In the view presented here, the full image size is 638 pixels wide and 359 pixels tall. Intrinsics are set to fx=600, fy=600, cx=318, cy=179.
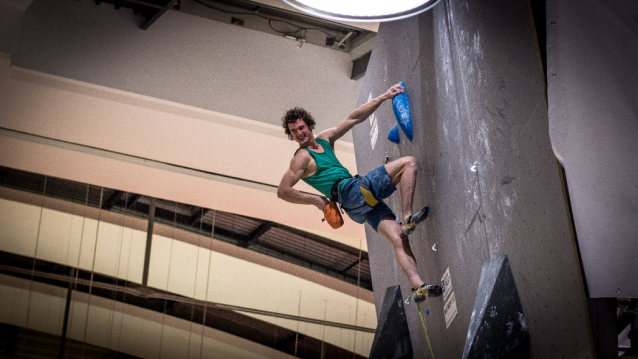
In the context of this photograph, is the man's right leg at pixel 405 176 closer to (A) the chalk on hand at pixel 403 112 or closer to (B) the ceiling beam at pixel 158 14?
(A) the chalk on hand at pixel 403 112

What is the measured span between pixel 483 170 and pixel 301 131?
138 centimetres

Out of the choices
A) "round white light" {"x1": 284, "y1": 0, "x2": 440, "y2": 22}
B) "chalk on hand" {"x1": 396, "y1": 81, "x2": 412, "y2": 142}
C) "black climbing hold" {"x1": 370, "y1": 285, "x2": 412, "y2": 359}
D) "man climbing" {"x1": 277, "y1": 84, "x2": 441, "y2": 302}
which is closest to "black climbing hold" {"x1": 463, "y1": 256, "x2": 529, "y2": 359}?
"man climbing" {"x1": 277, "y1": 84, "x2": 441, "y2": 302}

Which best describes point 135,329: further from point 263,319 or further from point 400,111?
point 400,111

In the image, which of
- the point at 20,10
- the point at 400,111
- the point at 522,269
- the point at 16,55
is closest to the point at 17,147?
the point at 16,55

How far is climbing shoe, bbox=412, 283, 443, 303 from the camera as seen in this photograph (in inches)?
113

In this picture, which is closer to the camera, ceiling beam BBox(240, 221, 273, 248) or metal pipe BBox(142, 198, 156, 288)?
metal pipe BBox(142, 198, 156, 288)

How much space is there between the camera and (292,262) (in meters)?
8.98

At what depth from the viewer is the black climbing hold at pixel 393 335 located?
3.88 meters

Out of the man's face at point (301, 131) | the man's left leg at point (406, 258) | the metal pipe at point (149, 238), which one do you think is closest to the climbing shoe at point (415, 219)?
the man's left leg at point (406, 258)

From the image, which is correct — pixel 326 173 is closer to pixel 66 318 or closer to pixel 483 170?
pixel 483 170

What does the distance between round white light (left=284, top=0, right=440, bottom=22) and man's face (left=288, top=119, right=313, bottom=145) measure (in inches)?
57.2

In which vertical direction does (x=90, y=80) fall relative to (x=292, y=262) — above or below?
above

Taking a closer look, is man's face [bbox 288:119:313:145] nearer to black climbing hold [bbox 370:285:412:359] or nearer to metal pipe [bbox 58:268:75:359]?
black climbing hold [bbox 370:285:412:359]

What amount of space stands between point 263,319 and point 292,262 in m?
1.05
